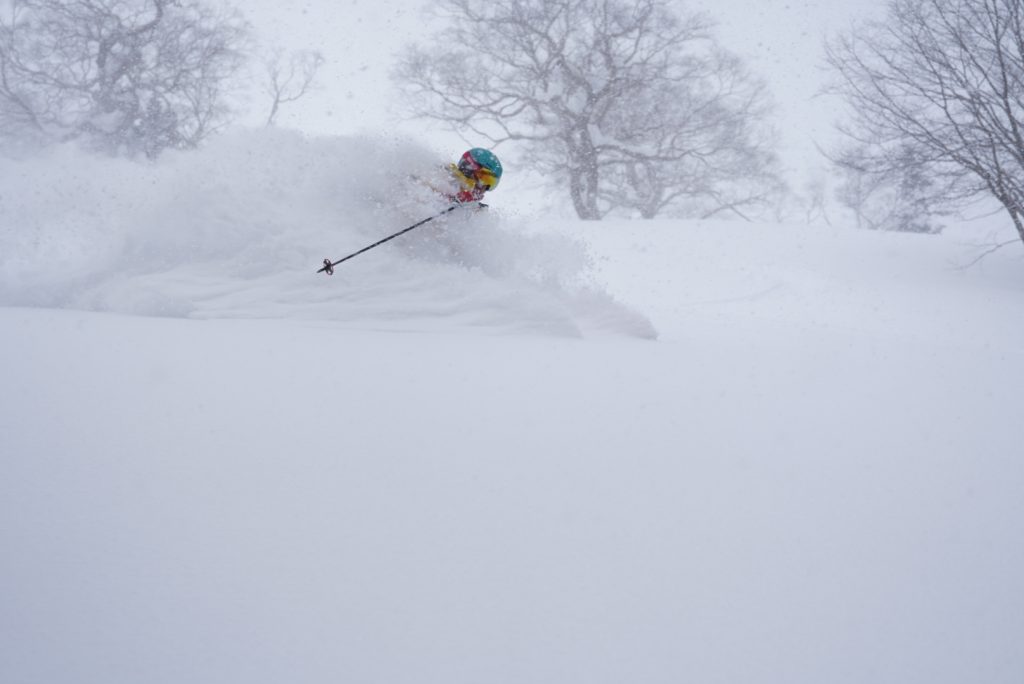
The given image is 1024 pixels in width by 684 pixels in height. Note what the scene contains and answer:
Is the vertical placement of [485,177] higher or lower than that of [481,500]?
higher

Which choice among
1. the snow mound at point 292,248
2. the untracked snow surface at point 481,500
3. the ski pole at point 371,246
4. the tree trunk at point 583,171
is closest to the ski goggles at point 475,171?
the snow mound at point 292,248

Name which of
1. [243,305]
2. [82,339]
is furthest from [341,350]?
[243,305]

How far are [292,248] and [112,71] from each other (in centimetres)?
1433

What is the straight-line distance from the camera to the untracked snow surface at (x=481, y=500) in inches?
35.7

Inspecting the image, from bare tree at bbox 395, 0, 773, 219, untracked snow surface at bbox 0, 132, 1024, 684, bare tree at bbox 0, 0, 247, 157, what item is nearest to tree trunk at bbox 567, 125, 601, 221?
bare tree at bbox 395, 0, 773, 219

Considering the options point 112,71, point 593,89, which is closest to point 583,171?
point 593,89

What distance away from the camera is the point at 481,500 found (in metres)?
1.33

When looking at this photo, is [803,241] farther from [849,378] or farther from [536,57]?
[536,57]

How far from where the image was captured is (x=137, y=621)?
86 centimetres

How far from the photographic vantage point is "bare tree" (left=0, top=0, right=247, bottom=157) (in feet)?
42.6

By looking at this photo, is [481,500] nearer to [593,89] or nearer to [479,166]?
[479,166]

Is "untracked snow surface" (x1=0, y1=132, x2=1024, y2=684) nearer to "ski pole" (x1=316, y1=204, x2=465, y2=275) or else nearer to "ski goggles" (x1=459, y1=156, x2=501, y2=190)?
"ski pole" (x1=316, y1=204, x2=465, y2=275)

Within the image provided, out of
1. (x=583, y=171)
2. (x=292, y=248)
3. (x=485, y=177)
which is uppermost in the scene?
(x=583, y=171)

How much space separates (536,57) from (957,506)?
1567 cm
